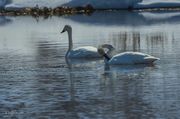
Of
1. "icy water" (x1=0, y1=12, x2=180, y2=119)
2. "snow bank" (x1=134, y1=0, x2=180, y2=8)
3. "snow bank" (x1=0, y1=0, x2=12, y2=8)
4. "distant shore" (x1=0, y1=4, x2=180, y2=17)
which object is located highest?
"icy water" (x1=0, y1=12, x2=180, y2=119)

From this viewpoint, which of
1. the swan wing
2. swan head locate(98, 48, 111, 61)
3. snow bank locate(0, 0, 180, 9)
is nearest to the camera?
the swan wing

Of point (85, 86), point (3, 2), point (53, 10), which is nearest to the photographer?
point (85, 86)

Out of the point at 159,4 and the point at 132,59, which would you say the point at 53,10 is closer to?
the point at 159,4

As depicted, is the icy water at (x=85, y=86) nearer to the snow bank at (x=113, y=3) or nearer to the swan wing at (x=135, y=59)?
the swan wing at (x=135, y=59)

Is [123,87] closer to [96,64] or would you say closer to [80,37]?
[96,64]

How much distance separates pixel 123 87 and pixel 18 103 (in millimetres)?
2206

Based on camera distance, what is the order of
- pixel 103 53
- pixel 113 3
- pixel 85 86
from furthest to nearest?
pixel 113 3 < pixel 103 53 < pixel 85 86

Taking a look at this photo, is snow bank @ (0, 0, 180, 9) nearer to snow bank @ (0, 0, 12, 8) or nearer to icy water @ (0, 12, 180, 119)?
snow bank @ (0, 0, 12, 8)

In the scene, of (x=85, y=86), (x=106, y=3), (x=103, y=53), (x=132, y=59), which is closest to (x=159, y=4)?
(x=106, y=3)

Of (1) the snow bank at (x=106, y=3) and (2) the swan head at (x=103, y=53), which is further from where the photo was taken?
(1) the snow bank at (x=106, y=3)

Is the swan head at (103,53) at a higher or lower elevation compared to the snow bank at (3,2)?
higher

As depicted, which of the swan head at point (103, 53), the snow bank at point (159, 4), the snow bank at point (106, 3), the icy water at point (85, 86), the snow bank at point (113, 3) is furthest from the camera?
the snow bank at point (106, 3)

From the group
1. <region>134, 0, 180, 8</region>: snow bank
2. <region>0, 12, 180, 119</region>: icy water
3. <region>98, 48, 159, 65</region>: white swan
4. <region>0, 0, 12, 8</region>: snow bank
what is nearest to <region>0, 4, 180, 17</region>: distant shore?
<region>134, 0, 180, 8</region>: snow bank

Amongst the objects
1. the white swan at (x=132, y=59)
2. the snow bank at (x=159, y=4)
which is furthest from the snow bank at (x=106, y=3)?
the white swan at (x=132, y=59)
